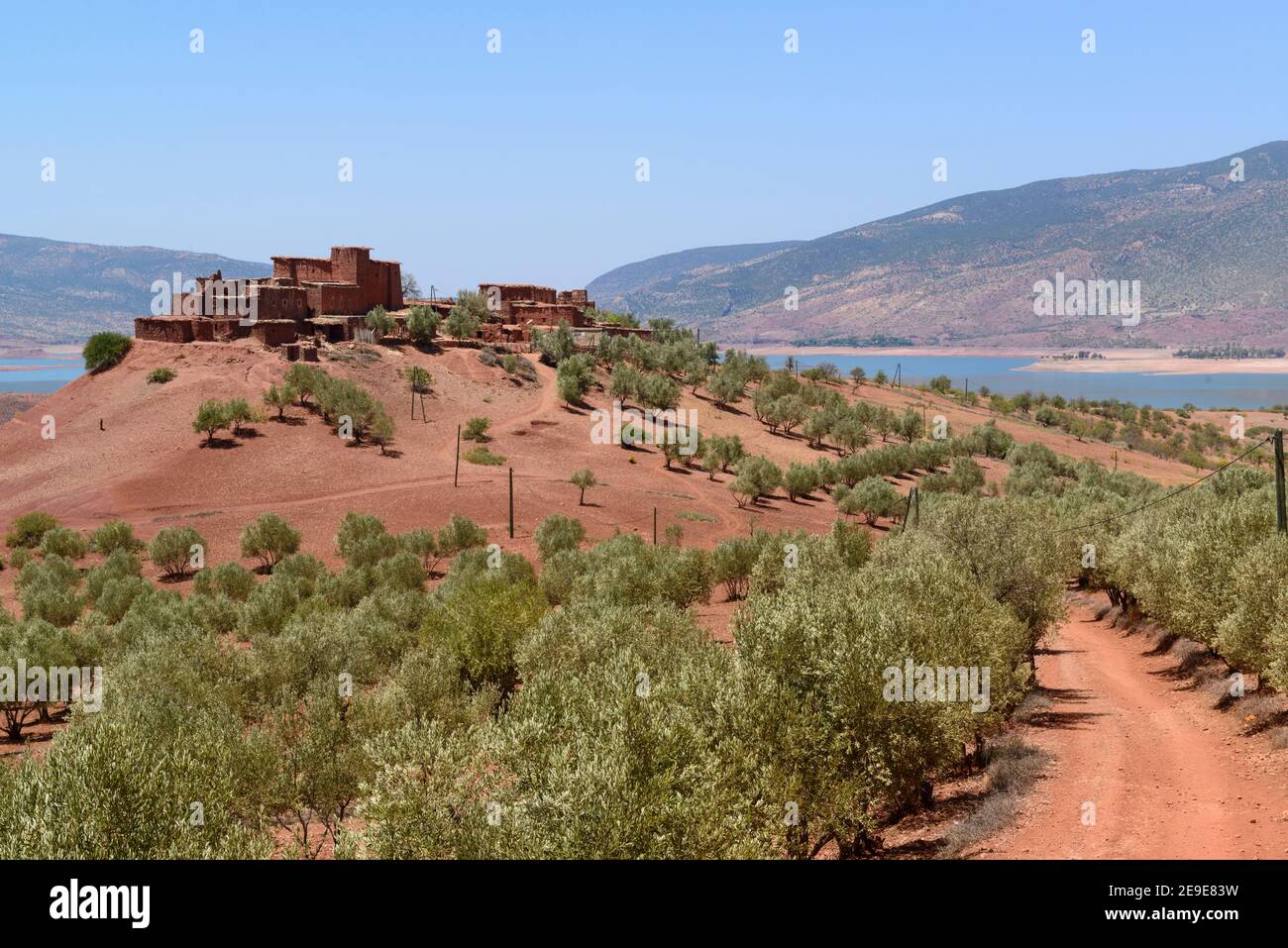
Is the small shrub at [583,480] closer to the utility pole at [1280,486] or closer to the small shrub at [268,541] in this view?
the small shrub at [268,541]

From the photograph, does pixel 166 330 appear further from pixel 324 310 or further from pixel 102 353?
pixel 324 310

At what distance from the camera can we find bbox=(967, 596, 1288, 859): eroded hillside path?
17094 mm

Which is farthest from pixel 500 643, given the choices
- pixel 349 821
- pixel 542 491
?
pixel 542 491

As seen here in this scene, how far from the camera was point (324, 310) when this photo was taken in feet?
305

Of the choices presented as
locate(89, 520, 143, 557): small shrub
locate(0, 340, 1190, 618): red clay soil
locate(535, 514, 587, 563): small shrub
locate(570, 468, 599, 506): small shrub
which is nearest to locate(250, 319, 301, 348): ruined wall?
locate(0, 340, 1190, 618): red clay soil

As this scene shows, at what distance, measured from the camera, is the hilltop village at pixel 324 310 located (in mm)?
84500

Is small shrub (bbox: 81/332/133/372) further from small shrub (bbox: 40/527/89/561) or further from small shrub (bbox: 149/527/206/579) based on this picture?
small shrub (bbox: 149/527/206/579)

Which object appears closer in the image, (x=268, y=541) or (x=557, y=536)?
(x=557, y=536)

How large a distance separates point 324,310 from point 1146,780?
84.5 meters

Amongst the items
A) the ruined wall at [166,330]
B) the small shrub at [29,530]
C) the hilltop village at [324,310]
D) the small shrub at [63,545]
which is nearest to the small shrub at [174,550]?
the small shrub at [63,545]

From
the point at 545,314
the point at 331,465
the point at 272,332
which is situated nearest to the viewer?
the point at 331,465

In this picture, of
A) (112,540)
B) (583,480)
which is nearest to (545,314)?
(583,480)

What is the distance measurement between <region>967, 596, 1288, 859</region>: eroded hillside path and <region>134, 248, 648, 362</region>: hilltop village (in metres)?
68.7
